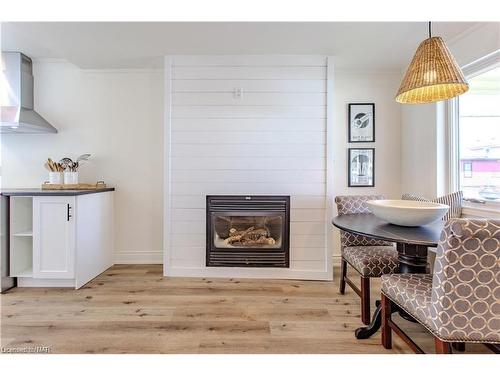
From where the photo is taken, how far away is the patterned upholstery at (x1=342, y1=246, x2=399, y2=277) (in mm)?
1968

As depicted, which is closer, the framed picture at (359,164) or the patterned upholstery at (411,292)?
the patterned upholstery at (411,292)

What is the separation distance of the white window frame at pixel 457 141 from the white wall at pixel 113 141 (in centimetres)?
314

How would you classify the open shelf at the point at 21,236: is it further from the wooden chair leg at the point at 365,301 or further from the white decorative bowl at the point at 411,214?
the white decorative bowl at the point at 411,214

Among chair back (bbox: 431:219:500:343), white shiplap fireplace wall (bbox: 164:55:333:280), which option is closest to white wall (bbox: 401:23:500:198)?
white shiplap fireplace wall (bbox: 164:55:333:280)

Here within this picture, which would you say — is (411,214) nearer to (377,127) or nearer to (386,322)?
(386,322)

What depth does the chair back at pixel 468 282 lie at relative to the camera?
1083 mm

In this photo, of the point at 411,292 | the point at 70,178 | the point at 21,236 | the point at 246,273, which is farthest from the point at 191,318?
the point at 70,178

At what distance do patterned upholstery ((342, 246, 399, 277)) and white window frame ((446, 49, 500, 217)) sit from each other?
85 cm

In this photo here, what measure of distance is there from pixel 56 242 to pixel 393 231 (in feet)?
9.43

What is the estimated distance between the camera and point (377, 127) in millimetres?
3320

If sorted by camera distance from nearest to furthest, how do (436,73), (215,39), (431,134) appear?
(436,73) → (215,39) → (431,134)

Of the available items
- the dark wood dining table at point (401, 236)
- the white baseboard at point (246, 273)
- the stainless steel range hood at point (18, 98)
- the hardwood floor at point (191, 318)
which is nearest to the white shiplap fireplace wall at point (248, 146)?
the white baseboard at point (246, 273)

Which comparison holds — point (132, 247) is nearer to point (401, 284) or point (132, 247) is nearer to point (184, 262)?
point (184, 262)
